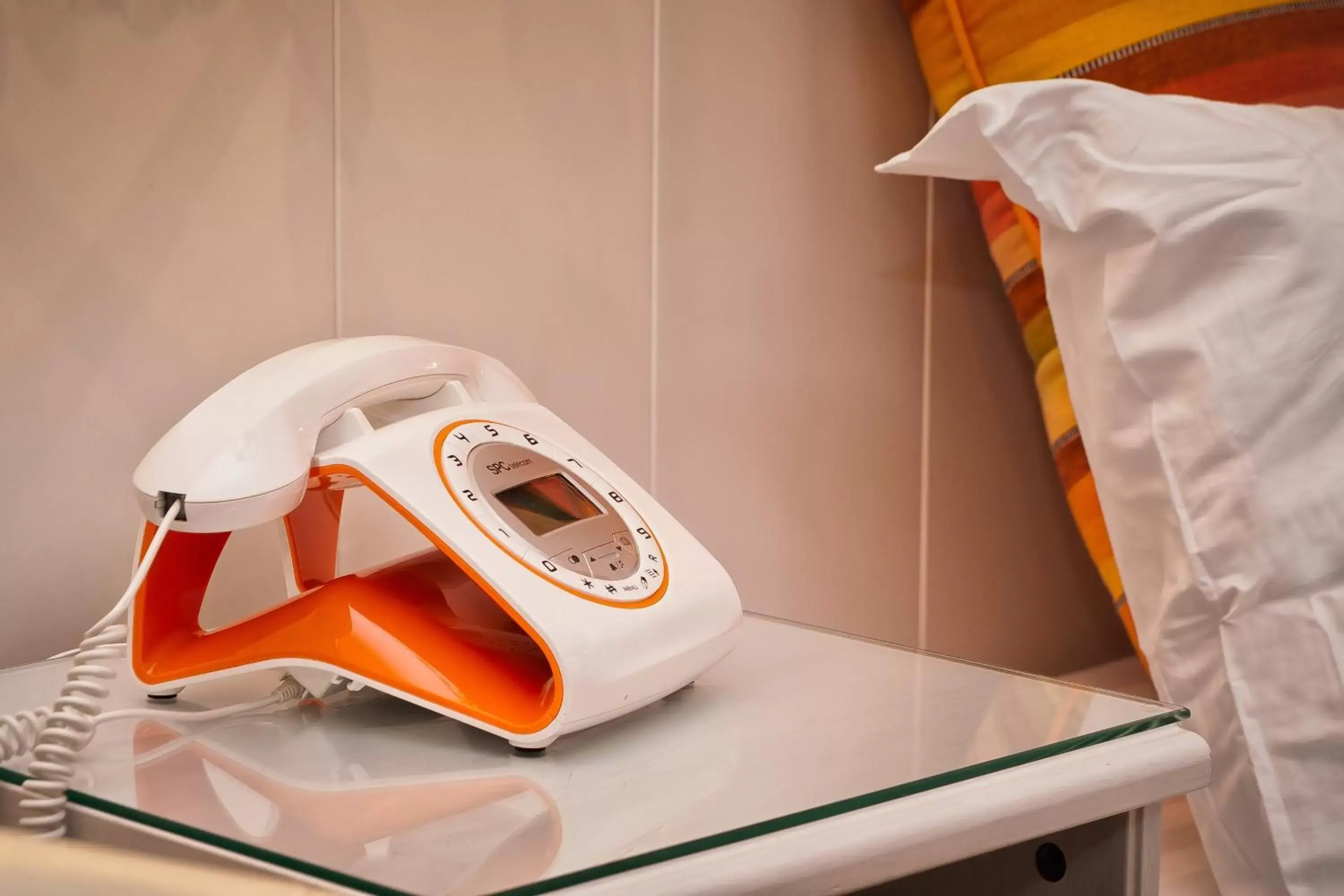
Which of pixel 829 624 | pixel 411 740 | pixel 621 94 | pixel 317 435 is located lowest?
pixel 829 624

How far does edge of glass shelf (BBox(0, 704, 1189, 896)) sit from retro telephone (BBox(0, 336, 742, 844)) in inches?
2.2

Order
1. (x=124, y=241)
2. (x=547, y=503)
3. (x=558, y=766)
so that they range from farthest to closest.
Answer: (x=124, y=241), (x=547, y=503), (x=558, y=766)

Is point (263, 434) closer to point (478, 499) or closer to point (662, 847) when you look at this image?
point (478, 499)

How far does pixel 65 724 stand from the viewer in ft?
1.59

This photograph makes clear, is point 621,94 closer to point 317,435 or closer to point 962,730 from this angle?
point 317,435

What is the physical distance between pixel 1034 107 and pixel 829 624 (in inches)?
20.2

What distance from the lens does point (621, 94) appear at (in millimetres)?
938

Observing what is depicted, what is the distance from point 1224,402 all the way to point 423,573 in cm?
46

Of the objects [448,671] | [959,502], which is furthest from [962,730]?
[959,502]

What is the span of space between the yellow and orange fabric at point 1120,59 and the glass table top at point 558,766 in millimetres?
338

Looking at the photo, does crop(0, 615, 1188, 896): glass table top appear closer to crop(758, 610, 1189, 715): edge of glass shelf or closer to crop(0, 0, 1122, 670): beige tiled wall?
crop(758, 610, 1189, 715): edge of glass shelf

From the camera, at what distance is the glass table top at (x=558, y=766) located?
408 mm

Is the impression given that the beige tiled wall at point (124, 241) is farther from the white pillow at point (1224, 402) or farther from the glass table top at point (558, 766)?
the white pillow at point (1224, 402)

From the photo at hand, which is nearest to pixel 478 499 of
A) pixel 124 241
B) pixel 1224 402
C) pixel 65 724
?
pixel 65 724
